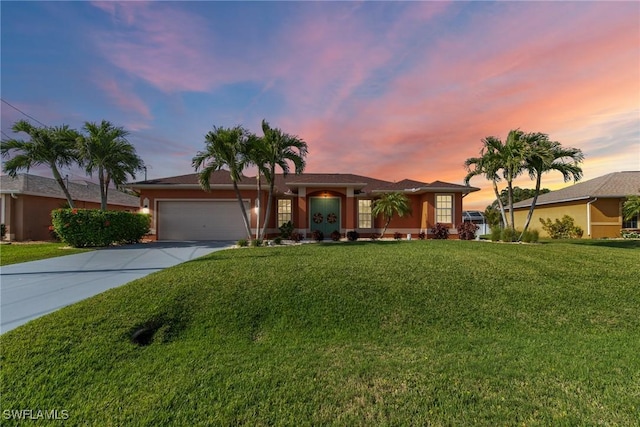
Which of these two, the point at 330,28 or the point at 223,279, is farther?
the point at 330,28

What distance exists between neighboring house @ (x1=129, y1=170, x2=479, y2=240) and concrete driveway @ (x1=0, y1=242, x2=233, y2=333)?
6255 mm

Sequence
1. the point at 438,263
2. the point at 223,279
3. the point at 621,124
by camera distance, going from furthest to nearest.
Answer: the point at 621,124 → the point at 438,263 → the point at 223,279

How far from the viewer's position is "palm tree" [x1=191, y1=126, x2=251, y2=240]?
1098cm

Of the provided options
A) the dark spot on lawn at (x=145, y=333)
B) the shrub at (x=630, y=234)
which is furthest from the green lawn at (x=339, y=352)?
the shrub at (x=630, y=234)

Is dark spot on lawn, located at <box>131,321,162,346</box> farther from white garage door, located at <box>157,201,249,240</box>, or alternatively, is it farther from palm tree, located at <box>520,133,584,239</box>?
palm tree, located at <box>520,133,584,239</box>

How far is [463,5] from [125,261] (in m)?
14.7

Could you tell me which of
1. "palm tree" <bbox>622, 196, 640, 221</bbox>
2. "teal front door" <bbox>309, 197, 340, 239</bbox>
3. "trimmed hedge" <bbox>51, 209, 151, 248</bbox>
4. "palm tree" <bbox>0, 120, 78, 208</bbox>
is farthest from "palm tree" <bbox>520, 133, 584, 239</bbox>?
"palm tree" <bbox>0, 120, 78, 208</bbox>

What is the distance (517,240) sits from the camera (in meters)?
13.6

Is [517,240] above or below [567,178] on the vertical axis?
below

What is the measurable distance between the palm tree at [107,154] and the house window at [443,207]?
743 inches

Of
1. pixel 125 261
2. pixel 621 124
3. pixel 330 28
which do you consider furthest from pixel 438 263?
pixel 621 124

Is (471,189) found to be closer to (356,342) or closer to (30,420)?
(356,342)

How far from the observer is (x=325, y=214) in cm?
1714

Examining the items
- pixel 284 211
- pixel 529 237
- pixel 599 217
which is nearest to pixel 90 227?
pixel 284 211
